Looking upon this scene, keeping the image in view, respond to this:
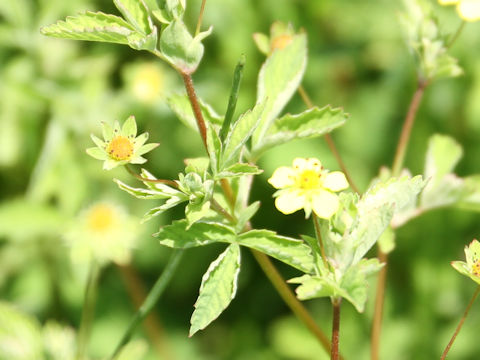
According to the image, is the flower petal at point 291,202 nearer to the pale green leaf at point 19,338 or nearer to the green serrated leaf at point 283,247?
the green serrated leaf at point 283,247

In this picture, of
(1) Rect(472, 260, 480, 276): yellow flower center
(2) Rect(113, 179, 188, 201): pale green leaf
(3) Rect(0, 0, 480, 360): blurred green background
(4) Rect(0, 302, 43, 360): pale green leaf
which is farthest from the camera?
(3) Rect(0, 0, 480, 360): blurred green background

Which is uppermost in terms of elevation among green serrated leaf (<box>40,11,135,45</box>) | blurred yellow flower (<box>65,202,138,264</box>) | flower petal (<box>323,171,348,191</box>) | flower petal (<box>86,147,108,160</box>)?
green serrated leaf (<box>40,11,135,45</box>)

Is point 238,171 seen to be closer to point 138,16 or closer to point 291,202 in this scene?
point 291,202

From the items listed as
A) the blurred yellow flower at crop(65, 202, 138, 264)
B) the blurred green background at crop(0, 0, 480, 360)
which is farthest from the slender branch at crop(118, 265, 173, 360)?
the blurred yellow flower at crop(65, 202, 138, 264)

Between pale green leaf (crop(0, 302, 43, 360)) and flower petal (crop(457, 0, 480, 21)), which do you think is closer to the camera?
flower petal (crop(457, 0, 480, 21))

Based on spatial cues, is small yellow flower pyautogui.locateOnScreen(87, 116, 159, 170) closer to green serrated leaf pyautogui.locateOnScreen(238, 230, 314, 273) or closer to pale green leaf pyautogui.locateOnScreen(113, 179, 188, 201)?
pale green leaf pyautogui.locateOnScreen(113, 179, 188, 201)

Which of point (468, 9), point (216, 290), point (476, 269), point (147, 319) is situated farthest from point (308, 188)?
point (147, 319)

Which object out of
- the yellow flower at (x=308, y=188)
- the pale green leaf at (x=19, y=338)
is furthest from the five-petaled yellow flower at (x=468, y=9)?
the pale green leaf at (x=19, y=338)
